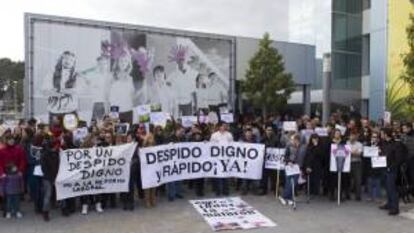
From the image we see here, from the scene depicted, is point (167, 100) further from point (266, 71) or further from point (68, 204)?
point (68, 204)

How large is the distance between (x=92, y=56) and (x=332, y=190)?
12581 mm

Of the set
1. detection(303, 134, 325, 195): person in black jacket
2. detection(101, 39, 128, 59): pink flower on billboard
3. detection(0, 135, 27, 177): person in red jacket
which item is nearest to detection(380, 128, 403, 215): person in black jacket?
detection(303, 134, 325, 195): person in black jacket

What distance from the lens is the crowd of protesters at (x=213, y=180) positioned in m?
12.8

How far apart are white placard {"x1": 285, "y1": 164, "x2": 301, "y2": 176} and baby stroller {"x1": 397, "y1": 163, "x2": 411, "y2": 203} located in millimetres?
2274

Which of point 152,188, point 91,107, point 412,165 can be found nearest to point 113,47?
point 91,107

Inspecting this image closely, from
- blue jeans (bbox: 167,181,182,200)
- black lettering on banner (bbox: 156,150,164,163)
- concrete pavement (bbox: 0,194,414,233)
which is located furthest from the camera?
blue jeans (bbox: 167,181,182,200)

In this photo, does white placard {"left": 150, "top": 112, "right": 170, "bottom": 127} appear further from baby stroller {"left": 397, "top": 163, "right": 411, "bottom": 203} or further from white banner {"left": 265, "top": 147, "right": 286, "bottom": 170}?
baby stroller {"left": 397, "top": 163, "right": 411, "bottom": 203}

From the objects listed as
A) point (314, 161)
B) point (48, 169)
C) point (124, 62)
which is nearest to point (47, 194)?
point (48, 169)

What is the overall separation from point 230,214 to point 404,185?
14.5ft

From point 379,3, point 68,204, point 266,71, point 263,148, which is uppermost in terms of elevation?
point 379,3

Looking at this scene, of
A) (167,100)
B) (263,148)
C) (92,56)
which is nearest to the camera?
(263,148)

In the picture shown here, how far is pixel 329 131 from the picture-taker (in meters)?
15.5

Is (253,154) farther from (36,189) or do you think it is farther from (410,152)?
(36,189)

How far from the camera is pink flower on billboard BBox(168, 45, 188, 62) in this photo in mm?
26453
